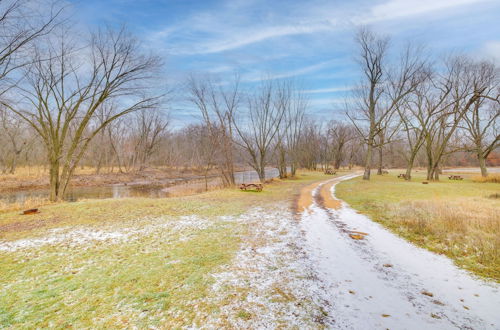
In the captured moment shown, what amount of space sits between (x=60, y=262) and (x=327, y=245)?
19.6ft

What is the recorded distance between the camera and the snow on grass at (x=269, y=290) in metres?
2.93

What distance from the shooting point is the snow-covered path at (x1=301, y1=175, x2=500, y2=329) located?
2.92 m

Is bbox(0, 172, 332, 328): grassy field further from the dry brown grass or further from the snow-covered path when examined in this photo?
the dry brown grass

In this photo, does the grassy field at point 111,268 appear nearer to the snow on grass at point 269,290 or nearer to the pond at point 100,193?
the snow on grass at point 269,290

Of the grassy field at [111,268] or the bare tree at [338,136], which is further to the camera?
the bare tree at [338,136]

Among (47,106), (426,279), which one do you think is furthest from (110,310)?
(47,106)

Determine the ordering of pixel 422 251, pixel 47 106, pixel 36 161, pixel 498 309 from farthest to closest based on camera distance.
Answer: pixel 36 161 < pixel 47 106 < pixel 422 251 < pixel 498 309

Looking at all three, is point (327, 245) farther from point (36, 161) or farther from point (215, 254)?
point (36, 161)

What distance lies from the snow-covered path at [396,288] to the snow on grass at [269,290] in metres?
0.26

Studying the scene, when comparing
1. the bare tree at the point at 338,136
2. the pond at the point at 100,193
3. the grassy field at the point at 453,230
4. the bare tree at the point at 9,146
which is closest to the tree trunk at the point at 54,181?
the pond at the point at 100,193

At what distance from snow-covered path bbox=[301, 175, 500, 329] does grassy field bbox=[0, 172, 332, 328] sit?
1951 millimetres

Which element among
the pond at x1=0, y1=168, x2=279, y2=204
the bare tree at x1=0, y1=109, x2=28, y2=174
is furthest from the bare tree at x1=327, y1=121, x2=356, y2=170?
the bare tree at x1=0, y1=109, x2=28, y2=174

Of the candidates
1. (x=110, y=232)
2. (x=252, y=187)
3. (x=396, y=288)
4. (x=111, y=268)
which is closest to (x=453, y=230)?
(x=396, y=288)

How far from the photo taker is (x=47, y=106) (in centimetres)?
1265
